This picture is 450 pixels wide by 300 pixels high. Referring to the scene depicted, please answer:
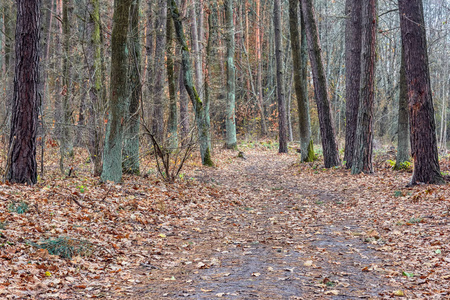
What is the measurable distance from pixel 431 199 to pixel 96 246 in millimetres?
6490

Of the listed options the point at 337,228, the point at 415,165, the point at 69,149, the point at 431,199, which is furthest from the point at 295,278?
the point at 69,149

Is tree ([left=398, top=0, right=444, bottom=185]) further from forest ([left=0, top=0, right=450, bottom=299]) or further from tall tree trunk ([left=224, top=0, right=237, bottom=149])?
tall tree trunk ([left=224, top=0, right=237, bottom=149])

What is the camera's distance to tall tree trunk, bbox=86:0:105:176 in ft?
34.4

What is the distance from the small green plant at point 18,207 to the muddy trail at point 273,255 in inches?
90.6

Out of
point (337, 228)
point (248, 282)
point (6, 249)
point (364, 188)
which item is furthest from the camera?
point (364, 188)

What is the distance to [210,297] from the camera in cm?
398

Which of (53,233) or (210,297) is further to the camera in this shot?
(53,233)

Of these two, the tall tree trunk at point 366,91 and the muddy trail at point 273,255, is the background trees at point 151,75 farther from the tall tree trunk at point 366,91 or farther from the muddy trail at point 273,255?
the muddy trail at point 273,255

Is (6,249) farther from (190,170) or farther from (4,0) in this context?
(4,0)

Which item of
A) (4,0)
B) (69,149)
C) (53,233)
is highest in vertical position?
(4,0)

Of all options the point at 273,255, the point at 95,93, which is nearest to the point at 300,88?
the point at 95,93

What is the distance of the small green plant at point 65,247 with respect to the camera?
16.4ft

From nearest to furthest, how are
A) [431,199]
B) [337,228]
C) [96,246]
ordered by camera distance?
[96,246], [337,228], [431,199]

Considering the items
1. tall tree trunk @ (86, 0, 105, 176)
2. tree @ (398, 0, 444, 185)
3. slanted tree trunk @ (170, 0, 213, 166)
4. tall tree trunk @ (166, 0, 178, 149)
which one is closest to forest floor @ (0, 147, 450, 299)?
tree @ (398, 0, 444, 185)
